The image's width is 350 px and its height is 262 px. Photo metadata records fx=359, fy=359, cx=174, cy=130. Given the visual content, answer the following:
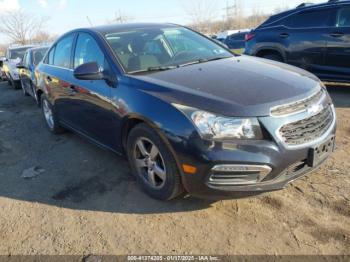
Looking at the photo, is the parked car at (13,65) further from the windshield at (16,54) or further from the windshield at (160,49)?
the windshield at (160,49)

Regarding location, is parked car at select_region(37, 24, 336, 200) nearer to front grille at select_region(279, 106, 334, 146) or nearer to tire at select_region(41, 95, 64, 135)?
front grille at select_region(279, 106, 334, 146)

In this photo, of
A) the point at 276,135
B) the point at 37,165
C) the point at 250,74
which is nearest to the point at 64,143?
the point at 37,165

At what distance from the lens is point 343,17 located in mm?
6555

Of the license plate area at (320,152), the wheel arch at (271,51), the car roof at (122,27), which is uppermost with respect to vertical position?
the car roof at (122,27)

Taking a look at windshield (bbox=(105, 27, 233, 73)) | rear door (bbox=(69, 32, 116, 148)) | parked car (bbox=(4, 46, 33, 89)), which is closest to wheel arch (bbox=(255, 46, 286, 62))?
windshield (bbox=(105, 27, 233, 73))

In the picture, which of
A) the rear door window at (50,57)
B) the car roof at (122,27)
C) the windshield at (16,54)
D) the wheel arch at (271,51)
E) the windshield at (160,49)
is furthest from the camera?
the windshield at (16,54)

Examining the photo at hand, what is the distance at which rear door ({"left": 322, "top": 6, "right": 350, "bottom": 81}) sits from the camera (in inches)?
251

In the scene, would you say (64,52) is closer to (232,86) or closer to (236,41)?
(232,86)

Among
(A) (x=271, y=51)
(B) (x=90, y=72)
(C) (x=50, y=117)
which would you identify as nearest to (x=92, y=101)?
(B) (x=90, y=72)

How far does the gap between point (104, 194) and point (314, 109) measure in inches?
87.1

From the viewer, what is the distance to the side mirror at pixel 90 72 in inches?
145

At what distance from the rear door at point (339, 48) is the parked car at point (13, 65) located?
381 inches

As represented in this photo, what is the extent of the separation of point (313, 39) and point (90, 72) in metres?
4.87

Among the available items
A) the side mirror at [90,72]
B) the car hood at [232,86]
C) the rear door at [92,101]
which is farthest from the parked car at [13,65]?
the car hood at [232,86]
